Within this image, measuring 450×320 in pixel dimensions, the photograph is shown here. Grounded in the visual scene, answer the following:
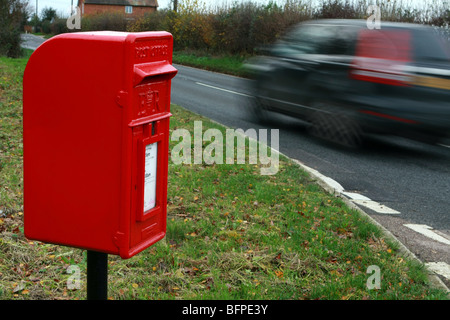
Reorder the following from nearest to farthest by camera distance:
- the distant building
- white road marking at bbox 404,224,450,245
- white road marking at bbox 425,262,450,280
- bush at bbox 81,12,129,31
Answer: white road marking at bbox 425,262,450,280
white road marking at bbox 404,224,450,245
bush at bbox 81,12,129,31
the distant building

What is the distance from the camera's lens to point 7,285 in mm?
3748

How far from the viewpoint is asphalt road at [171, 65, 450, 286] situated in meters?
5.43

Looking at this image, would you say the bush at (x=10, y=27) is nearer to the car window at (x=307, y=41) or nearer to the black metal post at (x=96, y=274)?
the car window at (x=307, y=41)

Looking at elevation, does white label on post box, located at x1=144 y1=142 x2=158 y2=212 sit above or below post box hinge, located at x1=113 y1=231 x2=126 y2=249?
above

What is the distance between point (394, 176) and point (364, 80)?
1486mm

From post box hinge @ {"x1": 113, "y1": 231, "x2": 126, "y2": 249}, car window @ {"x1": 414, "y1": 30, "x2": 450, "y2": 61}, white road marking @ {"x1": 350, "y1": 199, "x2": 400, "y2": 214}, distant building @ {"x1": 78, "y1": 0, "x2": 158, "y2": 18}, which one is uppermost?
distant building @ {"x1": 78, "y1": 0, "x2": 158, "y2": 18}

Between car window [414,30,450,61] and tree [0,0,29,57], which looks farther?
tree [0,0,29,57]

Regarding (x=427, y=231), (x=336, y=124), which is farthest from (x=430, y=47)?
(x=427, y=231)

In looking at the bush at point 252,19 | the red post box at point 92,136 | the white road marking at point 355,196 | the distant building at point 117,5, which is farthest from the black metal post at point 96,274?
the distant building at point 117,5

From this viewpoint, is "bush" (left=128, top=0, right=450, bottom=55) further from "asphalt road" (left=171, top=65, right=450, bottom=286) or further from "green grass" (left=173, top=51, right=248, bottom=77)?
"asphalt road" (left=171, top=65, right=450, bottom=286)

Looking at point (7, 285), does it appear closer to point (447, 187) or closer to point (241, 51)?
point (447, 187)

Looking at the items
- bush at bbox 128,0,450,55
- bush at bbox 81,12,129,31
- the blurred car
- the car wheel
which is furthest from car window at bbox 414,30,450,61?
bush at bbox 81,12,129,31

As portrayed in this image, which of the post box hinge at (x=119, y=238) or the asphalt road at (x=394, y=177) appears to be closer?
the post box hinge at (x=119, y=238)

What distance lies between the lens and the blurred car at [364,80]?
7.83m
